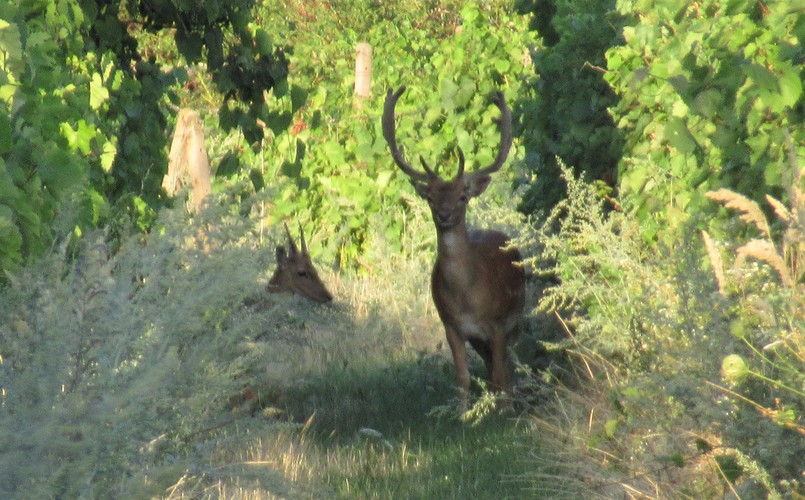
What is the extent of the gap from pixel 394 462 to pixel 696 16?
277cm

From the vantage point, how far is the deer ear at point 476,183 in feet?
30.5

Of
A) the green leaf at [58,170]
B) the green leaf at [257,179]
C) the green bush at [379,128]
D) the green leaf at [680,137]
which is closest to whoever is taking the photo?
the green leaf at [58,170]

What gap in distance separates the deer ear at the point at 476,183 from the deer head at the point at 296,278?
1561mm

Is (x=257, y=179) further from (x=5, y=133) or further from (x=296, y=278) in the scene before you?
(x=296, y=278)

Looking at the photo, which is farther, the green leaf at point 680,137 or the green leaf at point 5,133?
the green leaf at point 680,137

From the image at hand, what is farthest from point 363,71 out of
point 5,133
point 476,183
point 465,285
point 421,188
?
point 5,133

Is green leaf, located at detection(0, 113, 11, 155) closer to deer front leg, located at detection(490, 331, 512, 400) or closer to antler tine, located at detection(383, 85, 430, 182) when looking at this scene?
antler tine, located at detection(383, 85, 430, 182)

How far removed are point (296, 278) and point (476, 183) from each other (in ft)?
5.64

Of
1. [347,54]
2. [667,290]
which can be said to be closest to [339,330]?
[667,290]

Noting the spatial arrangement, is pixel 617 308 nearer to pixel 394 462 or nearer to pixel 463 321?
pixel 394 462

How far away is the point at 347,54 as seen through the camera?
1912 cm

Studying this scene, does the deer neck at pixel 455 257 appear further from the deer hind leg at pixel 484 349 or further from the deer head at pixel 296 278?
the deer head at pixel 296 278

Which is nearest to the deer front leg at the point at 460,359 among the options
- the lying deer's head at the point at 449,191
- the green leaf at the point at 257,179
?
the lying deer's head at the point at 449,191

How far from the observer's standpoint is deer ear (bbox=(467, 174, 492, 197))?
9.30m
